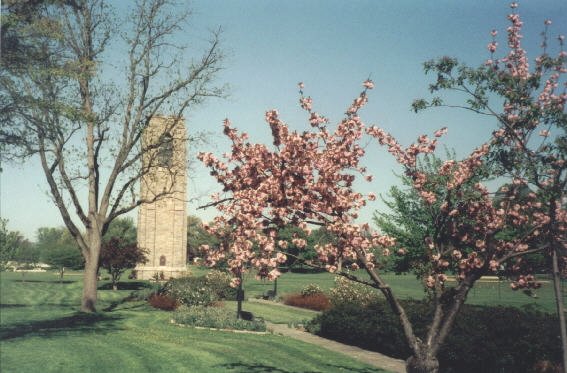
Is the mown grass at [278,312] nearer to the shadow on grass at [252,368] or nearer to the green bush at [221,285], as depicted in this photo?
the green bush at [221,285]

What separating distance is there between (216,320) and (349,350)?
617cm

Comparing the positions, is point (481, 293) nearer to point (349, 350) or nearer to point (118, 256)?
point (118, 256)

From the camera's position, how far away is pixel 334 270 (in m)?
8.53

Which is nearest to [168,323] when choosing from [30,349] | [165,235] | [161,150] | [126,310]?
[126,310]

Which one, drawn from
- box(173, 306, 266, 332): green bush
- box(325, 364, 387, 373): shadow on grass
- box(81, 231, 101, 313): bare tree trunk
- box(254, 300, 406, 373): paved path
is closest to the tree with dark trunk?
box(81, 231, 101, 313): bare tree trunk

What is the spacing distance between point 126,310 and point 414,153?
20.1 m

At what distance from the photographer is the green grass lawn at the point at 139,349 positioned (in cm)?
1211

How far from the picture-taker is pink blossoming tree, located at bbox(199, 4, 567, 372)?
27.6 ft

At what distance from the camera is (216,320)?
784 inches

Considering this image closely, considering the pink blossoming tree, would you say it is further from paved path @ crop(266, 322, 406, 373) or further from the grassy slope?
the grassy slope

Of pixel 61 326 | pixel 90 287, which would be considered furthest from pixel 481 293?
pixel 61 326

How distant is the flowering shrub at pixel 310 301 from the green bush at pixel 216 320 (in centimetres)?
823

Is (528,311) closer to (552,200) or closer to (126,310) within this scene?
(552,200)

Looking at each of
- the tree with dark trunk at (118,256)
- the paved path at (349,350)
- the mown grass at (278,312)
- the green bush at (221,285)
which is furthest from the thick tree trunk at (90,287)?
the tree with dark trunk at (118,256)
